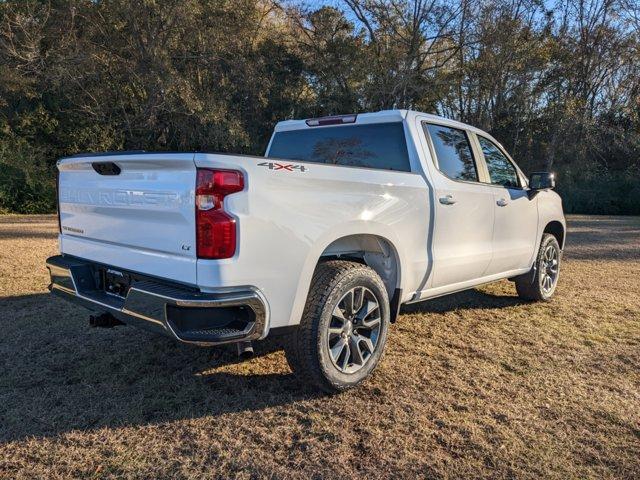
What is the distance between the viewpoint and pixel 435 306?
18.7 ft

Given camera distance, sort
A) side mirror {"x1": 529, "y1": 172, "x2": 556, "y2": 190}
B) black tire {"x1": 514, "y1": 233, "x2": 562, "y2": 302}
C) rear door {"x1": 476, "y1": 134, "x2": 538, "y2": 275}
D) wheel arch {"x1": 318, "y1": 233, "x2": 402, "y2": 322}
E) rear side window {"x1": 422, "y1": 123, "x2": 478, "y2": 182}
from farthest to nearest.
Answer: black tire {"x1": 514, "y1": 233, "x2": 562, "y2": 302}, side mirror {"x1": 529, "y1": 172, "x2": 556, "y2": 190}, rear door {"x1": 476, "y1": 134, "x2": 538, "y2": 275}, rear side window {"x1": 422, "y1": 123, "x2": 478, "y2": 182}, wheel arch {"x1": 318, "y1": 233, "x2": 402, "y2": 322}

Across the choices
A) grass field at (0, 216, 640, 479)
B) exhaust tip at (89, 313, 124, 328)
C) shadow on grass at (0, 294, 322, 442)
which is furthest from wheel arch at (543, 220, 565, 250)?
exhaust tip at (89, 313, 124, 328)

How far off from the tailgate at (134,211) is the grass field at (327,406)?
890 millimetres

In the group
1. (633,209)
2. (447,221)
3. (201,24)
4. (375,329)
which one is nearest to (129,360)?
(375,329)

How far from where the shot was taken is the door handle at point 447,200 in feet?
13.5

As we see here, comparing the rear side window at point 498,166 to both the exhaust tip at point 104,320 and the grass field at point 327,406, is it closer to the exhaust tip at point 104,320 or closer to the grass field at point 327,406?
the grass field at point 327,406

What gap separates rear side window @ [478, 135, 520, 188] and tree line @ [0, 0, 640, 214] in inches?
501

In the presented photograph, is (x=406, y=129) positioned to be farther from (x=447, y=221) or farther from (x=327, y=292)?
(x=327, y=292)

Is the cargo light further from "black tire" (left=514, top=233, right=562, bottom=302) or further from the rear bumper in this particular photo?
"black tire" (left=514, top=233, right=562, bottom=302)

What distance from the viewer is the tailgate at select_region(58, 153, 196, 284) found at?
2754mm

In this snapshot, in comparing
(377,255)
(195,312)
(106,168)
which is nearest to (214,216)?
(195,312)

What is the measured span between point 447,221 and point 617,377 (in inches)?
66.5

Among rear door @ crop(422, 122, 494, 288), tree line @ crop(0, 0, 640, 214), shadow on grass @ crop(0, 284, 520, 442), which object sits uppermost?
tree line @ crop(0, 0, 640, 214)

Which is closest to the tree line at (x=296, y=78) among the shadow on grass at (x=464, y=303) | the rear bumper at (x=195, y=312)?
the shadow on grass at (x=464, y=303)
